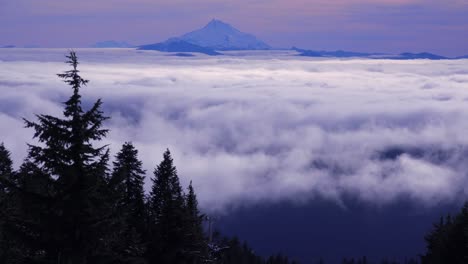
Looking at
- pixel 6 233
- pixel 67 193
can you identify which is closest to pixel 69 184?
pixel 67 193

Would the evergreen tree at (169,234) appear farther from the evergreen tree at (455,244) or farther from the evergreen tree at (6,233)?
the evergreen tree at (455,244)

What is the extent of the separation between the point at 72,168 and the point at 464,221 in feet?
84.4

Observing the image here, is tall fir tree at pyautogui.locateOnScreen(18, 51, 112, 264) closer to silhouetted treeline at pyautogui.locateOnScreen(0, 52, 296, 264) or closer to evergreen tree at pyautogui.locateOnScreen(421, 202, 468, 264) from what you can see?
silhouetted treeline at pyautogui.locateOnScreen(0, 52, 296, 264)

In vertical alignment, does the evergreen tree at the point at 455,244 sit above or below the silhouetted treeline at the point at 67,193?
below

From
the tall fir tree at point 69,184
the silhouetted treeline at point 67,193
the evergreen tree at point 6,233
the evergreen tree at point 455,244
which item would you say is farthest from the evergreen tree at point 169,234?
the evergreen tree at point 455,244

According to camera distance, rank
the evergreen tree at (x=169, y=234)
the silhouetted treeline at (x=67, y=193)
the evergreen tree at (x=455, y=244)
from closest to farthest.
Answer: the silhouetted treeline at (x=67, y=193) < the evergreen tree at (x=169, y=234) < the evergreen tree at (x=455, y=244)

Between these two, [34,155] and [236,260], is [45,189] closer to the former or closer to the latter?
[34,155]

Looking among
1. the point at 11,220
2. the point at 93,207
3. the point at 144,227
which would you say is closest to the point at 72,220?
the point at 93,207

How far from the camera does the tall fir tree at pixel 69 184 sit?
44.7 feet

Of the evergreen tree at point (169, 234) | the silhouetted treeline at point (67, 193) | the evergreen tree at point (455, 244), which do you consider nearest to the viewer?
the silhouetted treeline at point (67, 193)

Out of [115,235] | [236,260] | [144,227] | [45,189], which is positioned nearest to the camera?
[45,189]

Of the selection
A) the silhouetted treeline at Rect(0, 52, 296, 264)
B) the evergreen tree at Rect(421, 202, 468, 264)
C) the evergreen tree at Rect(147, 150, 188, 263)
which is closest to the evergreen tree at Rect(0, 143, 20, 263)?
the silhouetted treeline at Rect(0, 52, 296, 264)

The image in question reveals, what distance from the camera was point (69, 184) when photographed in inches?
538

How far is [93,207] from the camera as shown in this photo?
45.2ft
